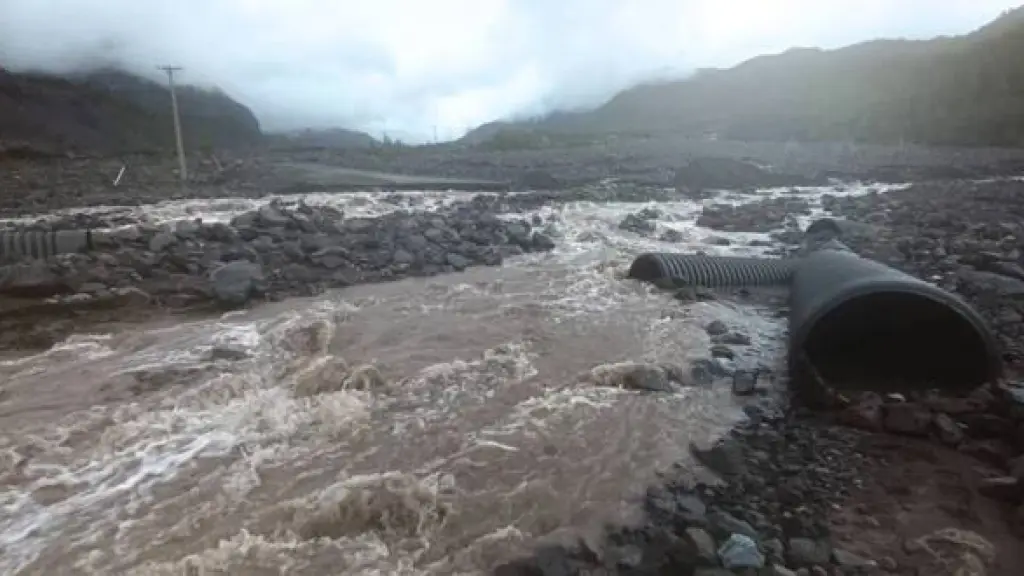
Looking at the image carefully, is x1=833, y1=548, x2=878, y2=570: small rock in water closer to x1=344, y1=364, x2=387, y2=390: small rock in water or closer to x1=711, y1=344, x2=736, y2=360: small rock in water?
x1=711, y1=344, x2=736, y2=360: small rock in water

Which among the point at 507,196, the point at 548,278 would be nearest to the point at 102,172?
the point at 507,196

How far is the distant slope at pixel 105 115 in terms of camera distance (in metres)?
69.4

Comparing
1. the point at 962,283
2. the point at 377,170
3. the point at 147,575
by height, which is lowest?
the point at 147,575

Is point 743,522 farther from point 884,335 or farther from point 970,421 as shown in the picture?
point 884,335

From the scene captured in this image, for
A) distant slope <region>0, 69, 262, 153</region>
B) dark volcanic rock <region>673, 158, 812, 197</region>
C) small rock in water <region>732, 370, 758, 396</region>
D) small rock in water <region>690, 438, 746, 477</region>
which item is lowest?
small rock in water <region>690, 438, 746, 477</region>

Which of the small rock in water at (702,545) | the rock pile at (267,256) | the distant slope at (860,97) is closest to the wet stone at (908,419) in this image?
the small rock in water at (702,545)

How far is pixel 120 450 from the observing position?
19.8 ft

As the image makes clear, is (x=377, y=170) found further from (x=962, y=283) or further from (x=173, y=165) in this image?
(x=962, y=283)

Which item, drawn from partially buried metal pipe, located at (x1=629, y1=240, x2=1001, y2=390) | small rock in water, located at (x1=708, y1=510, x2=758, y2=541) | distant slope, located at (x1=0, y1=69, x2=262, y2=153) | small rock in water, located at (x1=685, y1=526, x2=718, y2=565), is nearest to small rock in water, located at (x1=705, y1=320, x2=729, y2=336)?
partially buried metal pipe, located at (x1=629, y1=240, x2=1001, y2=390)

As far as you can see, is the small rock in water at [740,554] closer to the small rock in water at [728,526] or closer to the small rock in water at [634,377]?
the small rock in water at [728,526]

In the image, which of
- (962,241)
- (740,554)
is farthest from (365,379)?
(962,241)

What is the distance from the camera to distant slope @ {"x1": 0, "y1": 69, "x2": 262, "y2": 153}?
2731 inches

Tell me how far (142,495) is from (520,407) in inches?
134

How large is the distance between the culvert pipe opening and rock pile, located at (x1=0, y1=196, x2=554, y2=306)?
764cm
